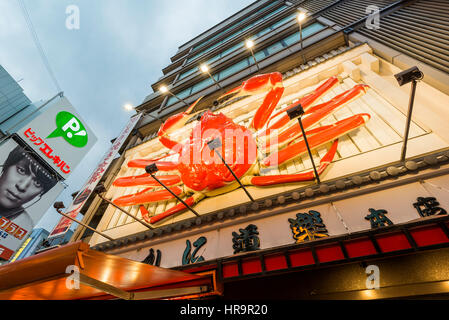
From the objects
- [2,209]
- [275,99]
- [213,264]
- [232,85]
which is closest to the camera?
[213,264]

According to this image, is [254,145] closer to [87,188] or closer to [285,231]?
[285,231]

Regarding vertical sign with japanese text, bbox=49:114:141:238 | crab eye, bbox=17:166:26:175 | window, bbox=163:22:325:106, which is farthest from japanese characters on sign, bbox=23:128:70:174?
window, bbox=163:22:325:106

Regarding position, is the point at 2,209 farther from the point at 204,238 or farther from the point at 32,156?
the point at 204,238

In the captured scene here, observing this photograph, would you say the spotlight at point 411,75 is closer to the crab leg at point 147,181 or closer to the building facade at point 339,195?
the building facade at point 339,195

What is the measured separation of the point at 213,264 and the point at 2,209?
10599mm

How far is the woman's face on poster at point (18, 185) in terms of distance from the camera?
8422mm

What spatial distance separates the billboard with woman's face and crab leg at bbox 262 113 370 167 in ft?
36.1

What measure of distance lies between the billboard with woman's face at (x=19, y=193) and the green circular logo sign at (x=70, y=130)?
167 centimetres

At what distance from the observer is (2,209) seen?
821cm

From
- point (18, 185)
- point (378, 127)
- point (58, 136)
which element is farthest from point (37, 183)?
point (378, 127)

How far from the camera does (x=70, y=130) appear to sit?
37.6 ft

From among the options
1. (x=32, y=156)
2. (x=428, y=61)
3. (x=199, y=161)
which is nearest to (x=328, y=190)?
(x=199, y=161)

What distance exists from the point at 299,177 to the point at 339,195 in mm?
726
